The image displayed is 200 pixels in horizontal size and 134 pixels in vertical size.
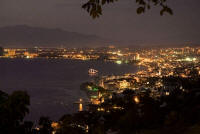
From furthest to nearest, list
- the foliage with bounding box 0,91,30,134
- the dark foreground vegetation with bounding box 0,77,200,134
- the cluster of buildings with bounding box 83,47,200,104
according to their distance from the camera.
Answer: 1. the cluster of buildings with bounding box 83,47,200,104
2. the dark foreground vegetation with bounding box 0,77,200,134
3. the foliage with bounding box 0,91,30,134

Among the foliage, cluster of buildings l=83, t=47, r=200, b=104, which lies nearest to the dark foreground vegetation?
the foliage

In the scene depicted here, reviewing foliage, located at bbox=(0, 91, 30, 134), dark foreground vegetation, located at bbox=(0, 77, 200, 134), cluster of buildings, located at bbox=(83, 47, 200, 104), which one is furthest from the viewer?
cluster of buildings, located at bbox=(83, 47, 200, 104)

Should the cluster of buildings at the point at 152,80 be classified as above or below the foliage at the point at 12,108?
below

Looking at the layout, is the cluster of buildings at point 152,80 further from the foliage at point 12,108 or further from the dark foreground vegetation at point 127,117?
the foliage at point 12,108

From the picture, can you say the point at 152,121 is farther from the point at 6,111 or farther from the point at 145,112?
the point at 6,111

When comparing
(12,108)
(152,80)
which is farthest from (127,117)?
(152,80)

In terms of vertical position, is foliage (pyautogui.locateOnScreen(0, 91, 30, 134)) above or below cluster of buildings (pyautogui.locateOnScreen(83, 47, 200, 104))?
above

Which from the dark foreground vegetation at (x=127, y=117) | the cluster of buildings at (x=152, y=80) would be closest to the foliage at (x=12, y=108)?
the dark foreground vegetation at (x=127, y=117)

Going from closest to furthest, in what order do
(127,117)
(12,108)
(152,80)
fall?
(12,108)
(127,117)
(152,80)

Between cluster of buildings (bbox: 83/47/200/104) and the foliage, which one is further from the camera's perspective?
cluster of buildings (bbox: 83/47/200/104)

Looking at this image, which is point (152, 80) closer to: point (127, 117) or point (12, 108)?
point (127, 117)

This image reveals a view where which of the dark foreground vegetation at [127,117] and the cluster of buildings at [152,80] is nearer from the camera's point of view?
A: the dark foreground vegetation at [127,117]

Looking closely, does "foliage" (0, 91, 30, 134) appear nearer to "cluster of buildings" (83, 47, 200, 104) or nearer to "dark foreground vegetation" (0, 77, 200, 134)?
"dark foreground vegetation" (0, 77, 200, 134)
